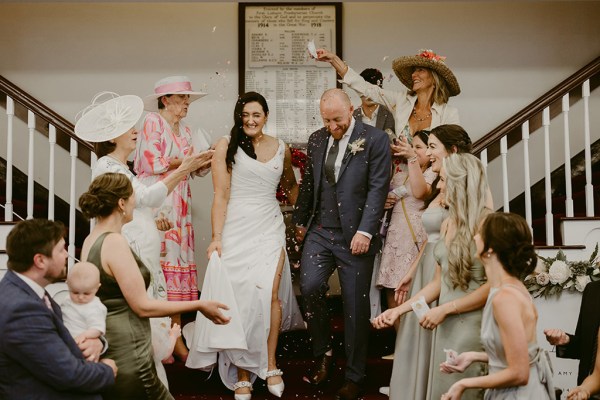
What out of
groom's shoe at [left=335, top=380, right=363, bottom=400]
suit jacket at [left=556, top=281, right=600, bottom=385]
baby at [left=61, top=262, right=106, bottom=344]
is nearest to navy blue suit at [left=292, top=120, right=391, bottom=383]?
groom's shoe at [left=335, top=380, right=363, bottom=400]

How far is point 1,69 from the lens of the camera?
675cm

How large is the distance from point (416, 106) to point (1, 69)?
3.72 meters

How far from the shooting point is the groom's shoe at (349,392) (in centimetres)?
423

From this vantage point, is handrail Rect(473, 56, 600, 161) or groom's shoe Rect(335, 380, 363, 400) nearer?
groom's shoe Rect(335, 380, 363, 400)

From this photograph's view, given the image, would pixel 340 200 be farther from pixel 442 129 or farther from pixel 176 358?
pixel 176 358

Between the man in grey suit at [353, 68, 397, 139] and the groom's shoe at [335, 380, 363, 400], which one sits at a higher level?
the man in grey suit at [353, 68, 397, 139]

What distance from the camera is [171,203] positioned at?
16.0 ft

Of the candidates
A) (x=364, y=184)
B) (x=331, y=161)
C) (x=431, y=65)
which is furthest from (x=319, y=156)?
(x=431, y=65)

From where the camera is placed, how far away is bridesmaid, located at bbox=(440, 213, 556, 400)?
2.66m

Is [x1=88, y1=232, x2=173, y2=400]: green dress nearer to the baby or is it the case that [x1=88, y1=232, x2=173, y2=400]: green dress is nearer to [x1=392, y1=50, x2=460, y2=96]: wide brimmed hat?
the baby

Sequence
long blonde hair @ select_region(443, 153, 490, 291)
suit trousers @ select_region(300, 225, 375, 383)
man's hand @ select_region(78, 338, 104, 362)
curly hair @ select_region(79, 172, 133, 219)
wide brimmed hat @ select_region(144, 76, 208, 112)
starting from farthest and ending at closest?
wide brimmed hat @ select_region(144, 76, 208, 112)
suit trousers @ select_region(300, 225, 375, 383)
long blonde hair @ select_region(443, 153, 490, 291)
curly hair @ select_region(79, 172, 133, 219)
man's hand @ select_region(78, 338, 104, 362)

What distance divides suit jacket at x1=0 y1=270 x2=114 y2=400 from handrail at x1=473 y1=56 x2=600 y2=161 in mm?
3563

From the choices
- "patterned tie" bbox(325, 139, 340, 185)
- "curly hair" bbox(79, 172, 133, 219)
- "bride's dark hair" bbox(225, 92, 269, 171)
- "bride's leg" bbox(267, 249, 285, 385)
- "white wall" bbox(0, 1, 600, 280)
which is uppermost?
"white wall" bbox(0, 1, 600, 280)

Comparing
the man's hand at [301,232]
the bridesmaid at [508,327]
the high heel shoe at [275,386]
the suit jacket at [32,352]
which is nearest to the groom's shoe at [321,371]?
the high heel shoe at [275,386]
